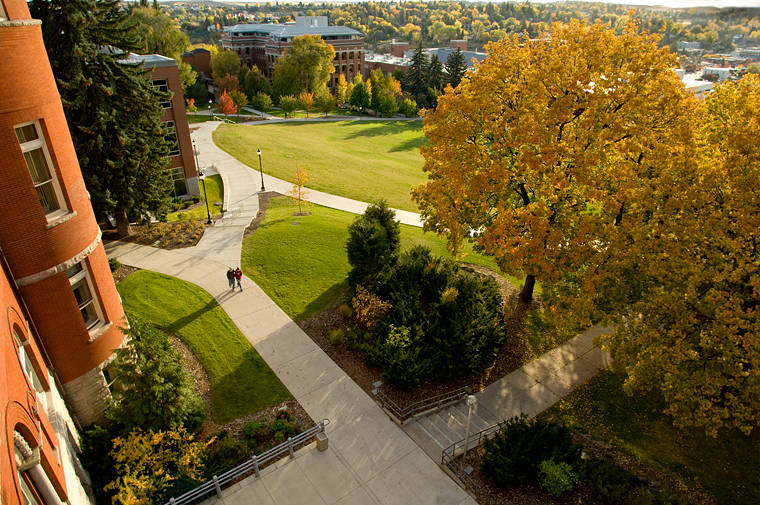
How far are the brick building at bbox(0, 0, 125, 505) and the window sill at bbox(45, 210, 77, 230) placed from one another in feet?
0.10

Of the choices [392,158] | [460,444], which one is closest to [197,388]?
[460,444]

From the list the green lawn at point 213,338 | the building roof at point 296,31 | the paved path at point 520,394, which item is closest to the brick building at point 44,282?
the green lawn at point 213,338

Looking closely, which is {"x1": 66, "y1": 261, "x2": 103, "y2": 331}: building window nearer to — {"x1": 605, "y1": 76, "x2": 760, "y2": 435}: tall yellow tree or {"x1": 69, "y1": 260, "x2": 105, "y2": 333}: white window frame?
{"x1": 69, "y1": 260, "x2": 105, "y2": 333}: white window frame

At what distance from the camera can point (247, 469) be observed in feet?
42.2

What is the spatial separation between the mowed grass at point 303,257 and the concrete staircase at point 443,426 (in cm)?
750

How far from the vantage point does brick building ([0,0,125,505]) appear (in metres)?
9.05

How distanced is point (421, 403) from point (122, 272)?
56.4 ft

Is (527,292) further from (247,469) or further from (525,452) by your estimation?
(247,469)

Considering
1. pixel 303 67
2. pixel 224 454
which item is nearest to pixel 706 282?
pixel 224 454

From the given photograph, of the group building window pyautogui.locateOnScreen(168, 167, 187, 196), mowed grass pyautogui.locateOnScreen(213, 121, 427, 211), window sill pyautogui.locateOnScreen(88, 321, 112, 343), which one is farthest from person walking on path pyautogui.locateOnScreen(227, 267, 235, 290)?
building window pyautogui.locateOnScreen(168, 167, 187, 196)

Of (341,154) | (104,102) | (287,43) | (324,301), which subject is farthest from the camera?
(287,43)

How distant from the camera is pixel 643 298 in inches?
531

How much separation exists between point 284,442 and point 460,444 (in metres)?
5.47

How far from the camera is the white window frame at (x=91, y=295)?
1274 cm
